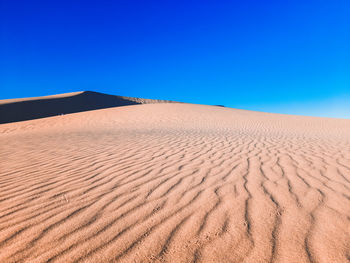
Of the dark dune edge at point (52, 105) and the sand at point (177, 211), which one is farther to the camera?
the dark dune edge at point (52, 105)

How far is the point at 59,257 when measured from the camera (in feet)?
5.23

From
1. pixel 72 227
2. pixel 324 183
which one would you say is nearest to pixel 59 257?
pixel 72 227

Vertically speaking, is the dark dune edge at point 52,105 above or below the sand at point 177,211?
above

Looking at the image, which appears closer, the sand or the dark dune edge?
the sand

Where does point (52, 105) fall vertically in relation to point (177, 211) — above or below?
above

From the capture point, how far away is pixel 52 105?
3975 centimetres

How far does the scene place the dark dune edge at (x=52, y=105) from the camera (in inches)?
1268

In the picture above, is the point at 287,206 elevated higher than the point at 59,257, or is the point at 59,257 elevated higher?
the point at 287,206

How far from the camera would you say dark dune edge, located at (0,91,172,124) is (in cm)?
3220

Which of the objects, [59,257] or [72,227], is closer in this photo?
[59,257]

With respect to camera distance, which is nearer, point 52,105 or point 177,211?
point 177,211

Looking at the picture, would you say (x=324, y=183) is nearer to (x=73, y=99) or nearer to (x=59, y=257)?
(x=59, y=257)

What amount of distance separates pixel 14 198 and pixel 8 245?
1.11 metres

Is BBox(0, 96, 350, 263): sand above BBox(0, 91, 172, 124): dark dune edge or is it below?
below
